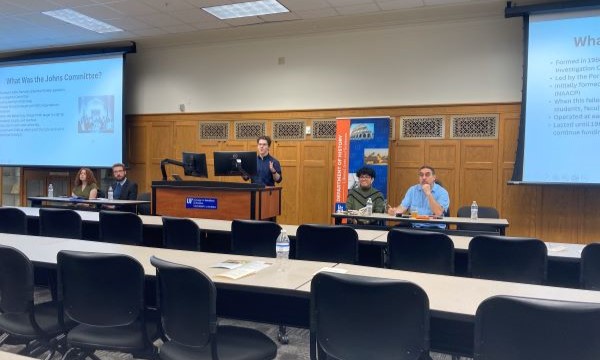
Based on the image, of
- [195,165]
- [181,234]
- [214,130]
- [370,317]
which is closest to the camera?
[370,317]

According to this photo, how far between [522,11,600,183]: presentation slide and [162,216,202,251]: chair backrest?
4.31 metres

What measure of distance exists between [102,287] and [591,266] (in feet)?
9.10

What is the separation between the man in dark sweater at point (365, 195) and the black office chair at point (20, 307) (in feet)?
11.2

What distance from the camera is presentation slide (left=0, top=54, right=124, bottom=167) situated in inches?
321

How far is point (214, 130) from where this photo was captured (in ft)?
26.1

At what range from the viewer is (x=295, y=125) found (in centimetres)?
743

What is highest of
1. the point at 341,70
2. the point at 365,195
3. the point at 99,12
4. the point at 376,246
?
the point at 99,12

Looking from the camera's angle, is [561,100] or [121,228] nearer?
[121,228]

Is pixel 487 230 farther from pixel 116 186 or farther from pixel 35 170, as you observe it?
pixel 35 170

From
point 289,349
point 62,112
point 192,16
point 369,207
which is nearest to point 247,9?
point 192,16

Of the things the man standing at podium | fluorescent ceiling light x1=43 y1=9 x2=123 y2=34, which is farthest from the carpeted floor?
fluorescent ceiling light x1=43 y1=9 x2=123 y2=34

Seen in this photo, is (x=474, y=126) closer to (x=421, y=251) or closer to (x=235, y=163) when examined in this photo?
(x=235, y=163)

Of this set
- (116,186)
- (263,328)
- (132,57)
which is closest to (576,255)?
(263,328)

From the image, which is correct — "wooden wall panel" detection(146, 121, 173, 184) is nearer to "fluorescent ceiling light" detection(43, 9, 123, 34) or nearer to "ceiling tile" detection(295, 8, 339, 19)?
"fluorescent ceiling light" detection(43, 9, 123, 34)
